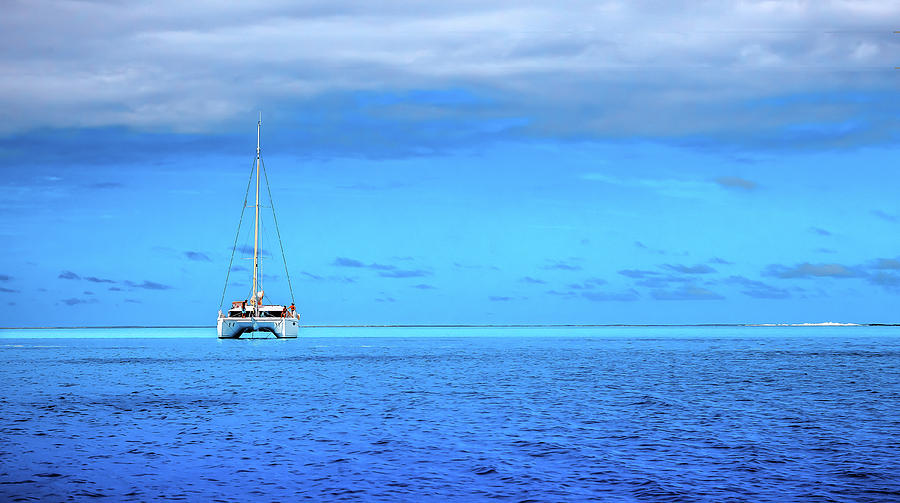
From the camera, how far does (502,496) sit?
2541cm

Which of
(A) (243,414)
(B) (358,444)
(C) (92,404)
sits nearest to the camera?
(B) (358,444)

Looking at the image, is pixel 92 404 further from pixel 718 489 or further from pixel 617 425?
pixel 718 489

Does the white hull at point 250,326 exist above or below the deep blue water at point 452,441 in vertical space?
above

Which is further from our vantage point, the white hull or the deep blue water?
the white hull

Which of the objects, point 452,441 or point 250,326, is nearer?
point 452,441

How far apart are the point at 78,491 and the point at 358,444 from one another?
12.0 meters

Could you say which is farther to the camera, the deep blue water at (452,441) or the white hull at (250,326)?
the white hull at (250,326)

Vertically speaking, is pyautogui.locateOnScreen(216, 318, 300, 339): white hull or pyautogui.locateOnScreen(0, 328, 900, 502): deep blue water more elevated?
pyautogui.locateOnScreen(216, 318, 300, 339): white hull

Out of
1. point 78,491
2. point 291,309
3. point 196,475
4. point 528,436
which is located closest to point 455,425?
point 528,436

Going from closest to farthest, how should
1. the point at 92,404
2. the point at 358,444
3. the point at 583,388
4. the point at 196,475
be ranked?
1. the point at 196,475
2. the point at 358,444
3. the point at 92,404
4. the point at 583,388

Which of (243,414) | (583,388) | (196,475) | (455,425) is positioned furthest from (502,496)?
(583,388)

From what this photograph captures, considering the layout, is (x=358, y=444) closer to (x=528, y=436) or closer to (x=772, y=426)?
(x=528, y=436)

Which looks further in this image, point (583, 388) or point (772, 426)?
point (583, 388)

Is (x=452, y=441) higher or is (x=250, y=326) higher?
(x=250, y=326)
